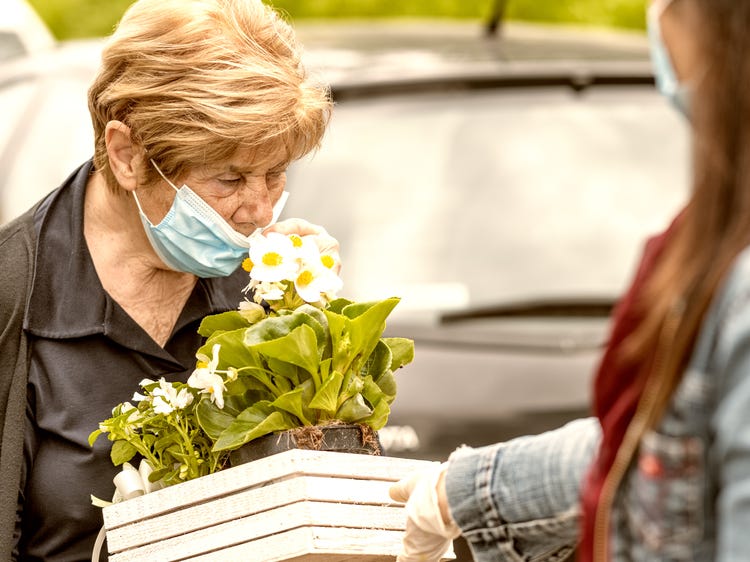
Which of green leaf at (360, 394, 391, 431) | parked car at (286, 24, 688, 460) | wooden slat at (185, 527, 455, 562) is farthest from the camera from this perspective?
parked car at (286, 24, 688, 460)

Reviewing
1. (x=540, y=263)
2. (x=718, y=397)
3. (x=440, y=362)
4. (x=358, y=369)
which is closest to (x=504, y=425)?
(x=440, y=362)

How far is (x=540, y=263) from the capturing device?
439cm

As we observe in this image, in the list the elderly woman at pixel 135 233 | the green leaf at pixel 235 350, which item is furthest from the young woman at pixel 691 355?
the elderly woman at pixel 135 233

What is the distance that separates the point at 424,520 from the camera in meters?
2.34

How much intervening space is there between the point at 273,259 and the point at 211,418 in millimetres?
300

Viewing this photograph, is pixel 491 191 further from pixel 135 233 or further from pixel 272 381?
pixel 272 381

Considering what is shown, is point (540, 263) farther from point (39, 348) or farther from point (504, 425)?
point (39, 348)

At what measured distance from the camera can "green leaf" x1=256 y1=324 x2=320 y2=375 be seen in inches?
102

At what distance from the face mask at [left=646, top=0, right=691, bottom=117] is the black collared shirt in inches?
53.0

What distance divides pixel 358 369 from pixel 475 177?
1.81 meters

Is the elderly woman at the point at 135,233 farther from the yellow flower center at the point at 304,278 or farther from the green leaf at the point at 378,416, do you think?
the green leaf at the point at 378,416

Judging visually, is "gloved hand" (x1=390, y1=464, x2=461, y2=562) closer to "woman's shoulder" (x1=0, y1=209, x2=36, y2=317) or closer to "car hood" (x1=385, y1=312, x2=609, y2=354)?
"woman's shoulder" (x1=0, y1=209, x2=36, y2=317)

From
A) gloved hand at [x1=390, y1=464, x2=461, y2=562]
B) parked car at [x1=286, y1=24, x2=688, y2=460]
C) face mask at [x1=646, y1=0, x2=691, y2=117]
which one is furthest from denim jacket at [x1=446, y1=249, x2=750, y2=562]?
parked car at [x1=286, y1=24, x2=688, y2=460]

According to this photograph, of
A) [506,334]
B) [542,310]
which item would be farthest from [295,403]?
[542,310]
